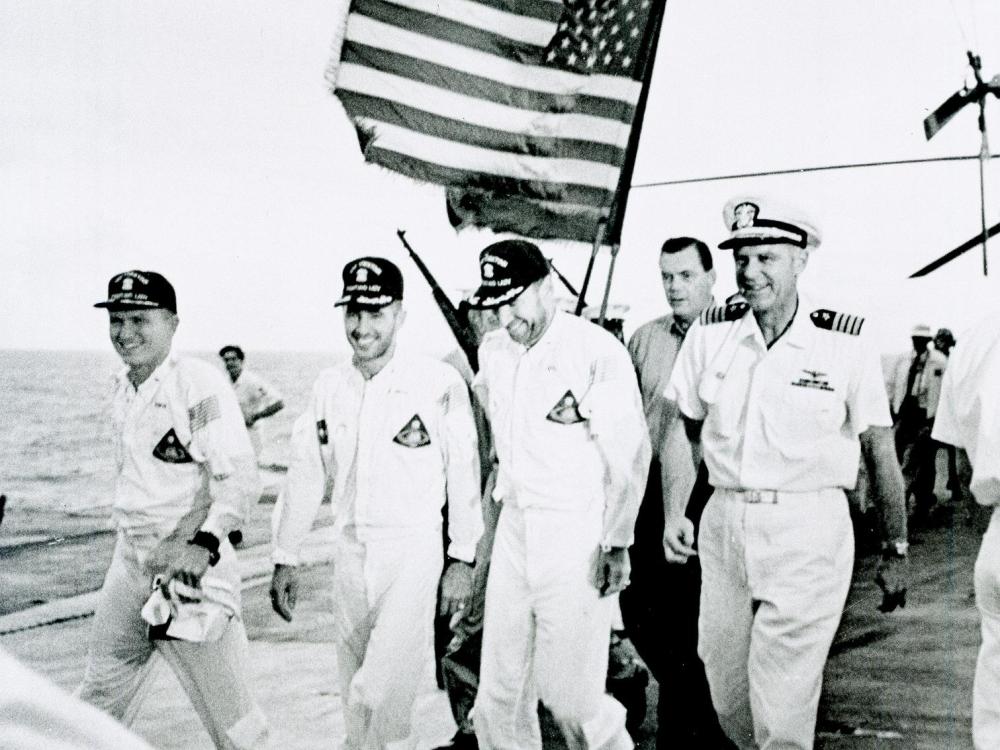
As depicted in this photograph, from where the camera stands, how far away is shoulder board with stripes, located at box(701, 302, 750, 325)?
241cm

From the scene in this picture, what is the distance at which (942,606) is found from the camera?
96.8 inches

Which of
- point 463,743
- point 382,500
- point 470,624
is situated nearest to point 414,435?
point 382,500

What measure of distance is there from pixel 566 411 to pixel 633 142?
26.6 inches

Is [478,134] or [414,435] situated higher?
[478,134]

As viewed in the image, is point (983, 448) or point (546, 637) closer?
point (983, 448)

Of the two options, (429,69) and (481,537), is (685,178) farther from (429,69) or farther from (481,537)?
(481,537)

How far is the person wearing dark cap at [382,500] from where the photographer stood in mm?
2393

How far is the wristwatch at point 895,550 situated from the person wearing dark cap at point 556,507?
1.71 ft

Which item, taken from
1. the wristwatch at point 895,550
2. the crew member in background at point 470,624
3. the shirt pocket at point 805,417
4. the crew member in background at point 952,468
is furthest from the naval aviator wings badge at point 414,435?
the crew member in background at point 952,468

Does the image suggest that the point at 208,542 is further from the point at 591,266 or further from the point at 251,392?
the point at 591,266

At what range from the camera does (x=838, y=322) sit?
2318 mm

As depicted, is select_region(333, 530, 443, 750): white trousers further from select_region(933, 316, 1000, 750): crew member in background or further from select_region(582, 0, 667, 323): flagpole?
select_region(933, 316, 1000, 750): crew member in background

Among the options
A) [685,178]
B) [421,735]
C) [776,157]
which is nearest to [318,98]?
[685,178]

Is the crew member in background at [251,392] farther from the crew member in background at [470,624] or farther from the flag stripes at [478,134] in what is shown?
the flag stripes at [478,134]
